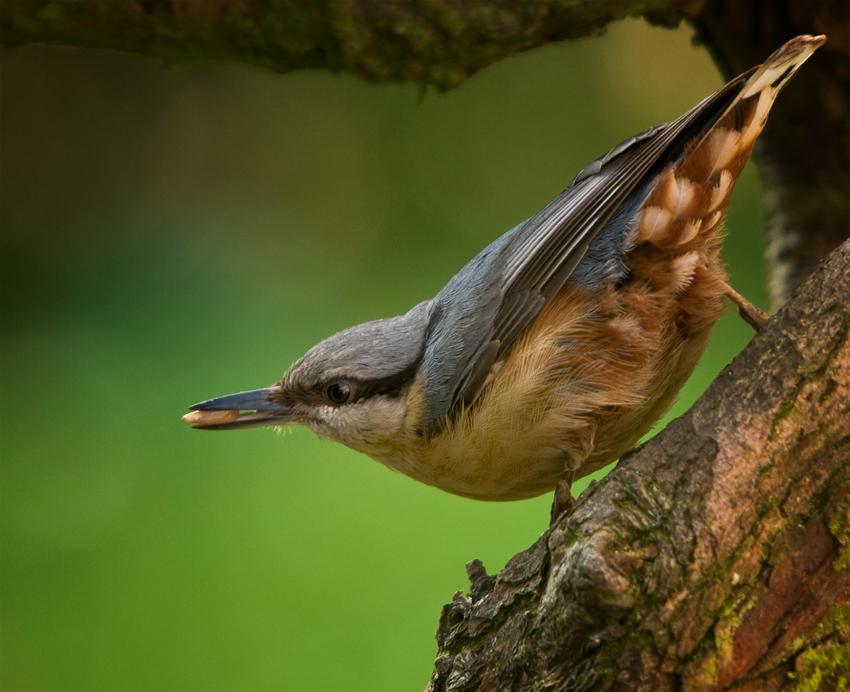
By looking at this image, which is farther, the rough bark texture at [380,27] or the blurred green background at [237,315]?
the blurred green background at [237,315]

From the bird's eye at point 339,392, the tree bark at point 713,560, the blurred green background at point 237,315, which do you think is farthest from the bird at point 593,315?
the blurred green background at point 237,315

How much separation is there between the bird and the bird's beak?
0.43 m

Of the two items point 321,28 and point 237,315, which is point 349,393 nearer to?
point 321,28

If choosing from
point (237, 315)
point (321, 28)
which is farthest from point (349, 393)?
point (237, 315)

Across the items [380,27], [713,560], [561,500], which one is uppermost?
[380,27]

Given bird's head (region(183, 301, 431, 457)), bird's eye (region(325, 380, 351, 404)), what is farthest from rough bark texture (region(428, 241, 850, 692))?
bird's eye (region(325, 380, 351, 404))

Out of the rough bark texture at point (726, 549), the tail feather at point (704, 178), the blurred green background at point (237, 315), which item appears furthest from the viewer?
the blurred green background at point (237, 315)

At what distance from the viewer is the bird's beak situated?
2.18 m

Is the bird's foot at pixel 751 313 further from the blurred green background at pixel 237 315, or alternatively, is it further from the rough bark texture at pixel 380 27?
the blurred green background at pixel 237 315

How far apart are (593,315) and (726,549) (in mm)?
647

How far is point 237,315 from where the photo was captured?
3.89m

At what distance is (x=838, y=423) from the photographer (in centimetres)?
124

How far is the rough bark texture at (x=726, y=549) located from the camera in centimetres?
117

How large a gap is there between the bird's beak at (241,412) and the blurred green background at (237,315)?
1.04 metres
